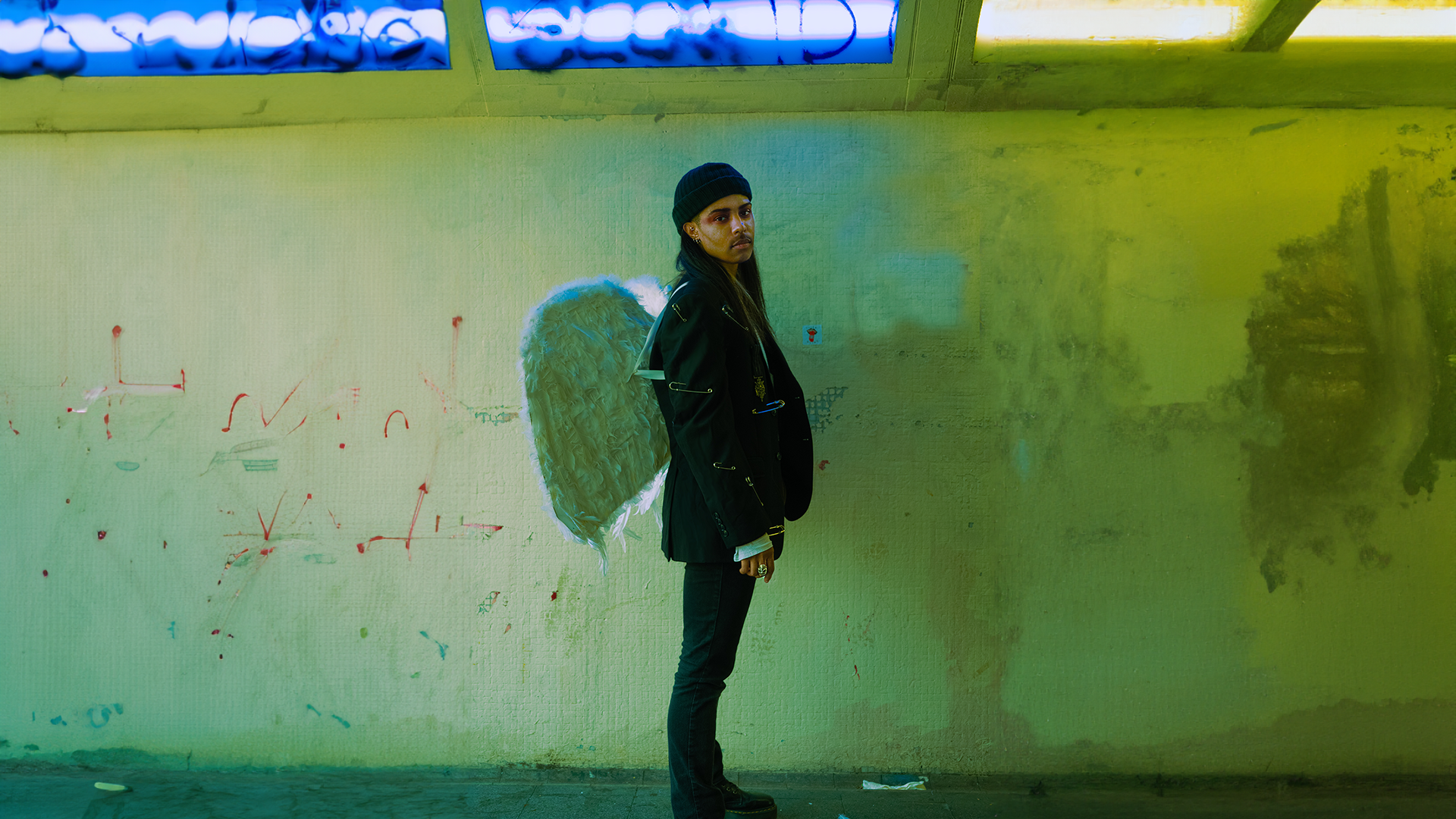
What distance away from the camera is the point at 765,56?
2678mm

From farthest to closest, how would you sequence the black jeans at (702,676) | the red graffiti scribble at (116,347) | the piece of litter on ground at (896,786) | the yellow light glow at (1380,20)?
the red graffiti scribble at (116,347) → the piece of litter on ground at (896,786) → the yellow light glow at (1380,20) → the black jeans at (702,676)

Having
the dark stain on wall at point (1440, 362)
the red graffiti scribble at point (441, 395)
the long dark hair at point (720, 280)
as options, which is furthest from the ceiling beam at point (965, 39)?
the red graffiti scribble at point (441, 395)

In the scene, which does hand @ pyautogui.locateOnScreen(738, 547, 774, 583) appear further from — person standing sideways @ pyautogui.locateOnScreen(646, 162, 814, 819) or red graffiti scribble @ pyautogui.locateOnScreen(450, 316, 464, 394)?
red graffiti scribble @ pyautogui.locateOnScreen(450, 316, 464, 394)

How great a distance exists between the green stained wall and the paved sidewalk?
0.28ft

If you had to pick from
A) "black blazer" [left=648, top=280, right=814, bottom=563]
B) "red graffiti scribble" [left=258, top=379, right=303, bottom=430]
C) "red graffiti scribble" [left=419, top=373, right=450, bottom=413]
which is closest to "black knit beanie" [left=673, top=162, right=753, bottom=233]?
"black blazer" [left=648, top=280, right=814, bottom=563]

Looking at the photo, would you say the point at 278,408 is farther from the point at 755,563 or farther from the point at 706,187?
the point at 755,563

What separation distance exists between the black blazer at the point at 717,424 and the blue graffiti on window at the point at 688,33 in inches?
34.1

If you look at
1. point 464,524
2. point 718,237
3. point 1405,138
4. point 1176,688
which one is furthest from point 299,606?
point 1405,138

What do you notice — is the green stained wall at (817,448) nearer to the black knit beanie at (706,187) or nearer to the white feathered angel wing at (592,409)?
the white feathered angel wing at (592,409)

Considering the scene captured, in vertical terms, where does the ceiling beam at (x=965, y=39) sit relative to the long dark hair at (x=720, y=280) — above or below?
above

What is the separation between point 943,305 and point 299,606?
93.8 inches

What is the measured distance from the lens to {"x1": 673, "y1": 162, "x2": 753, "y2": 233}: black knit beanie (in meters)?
2.36

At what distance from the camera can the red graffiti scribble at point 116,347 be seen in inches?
115

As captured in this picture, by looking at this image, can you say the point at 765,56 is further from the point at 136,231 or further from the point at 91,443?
the point at 91,443
